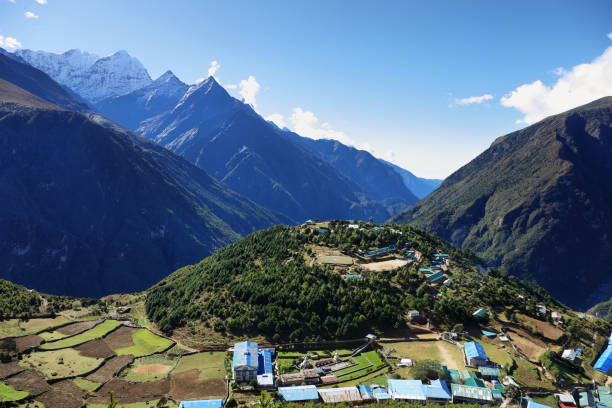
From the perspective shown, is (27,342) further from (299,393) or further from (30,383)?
(299,393)

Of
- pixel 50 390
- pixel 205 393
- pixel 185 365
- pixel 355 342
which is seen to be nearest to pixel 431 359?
pixel 355 342

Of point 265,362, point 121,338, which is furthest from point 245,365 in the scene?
point 121,338

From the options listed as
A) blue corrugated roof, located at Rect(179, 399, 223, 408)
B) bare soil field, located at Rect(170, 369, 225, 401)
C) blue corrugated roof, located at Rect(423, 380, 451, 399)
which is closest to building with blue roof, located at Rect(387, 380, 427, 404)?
blue corrugated roof, located at Rect(423, 380, 451, 399)

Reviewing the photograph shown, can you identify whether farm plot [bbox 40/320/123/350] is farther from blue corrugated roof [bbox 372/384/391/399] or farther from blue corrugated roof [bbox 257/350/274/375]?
blue corrugated roof [bbox 372/384/391/399]

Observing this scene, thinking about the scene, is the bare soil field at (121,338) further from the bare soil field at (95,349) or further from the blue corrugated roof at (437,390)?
the blue corrugated roof at (437,390)

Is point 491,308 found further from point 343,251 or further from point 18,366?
point 18,366

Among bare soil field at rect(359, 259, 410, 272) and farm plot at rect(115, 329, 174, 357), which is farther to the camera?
bare soil field at rect(359, 259, 410, 272)

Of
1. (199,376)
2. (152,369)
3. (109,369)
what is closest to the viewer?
(199,376)
